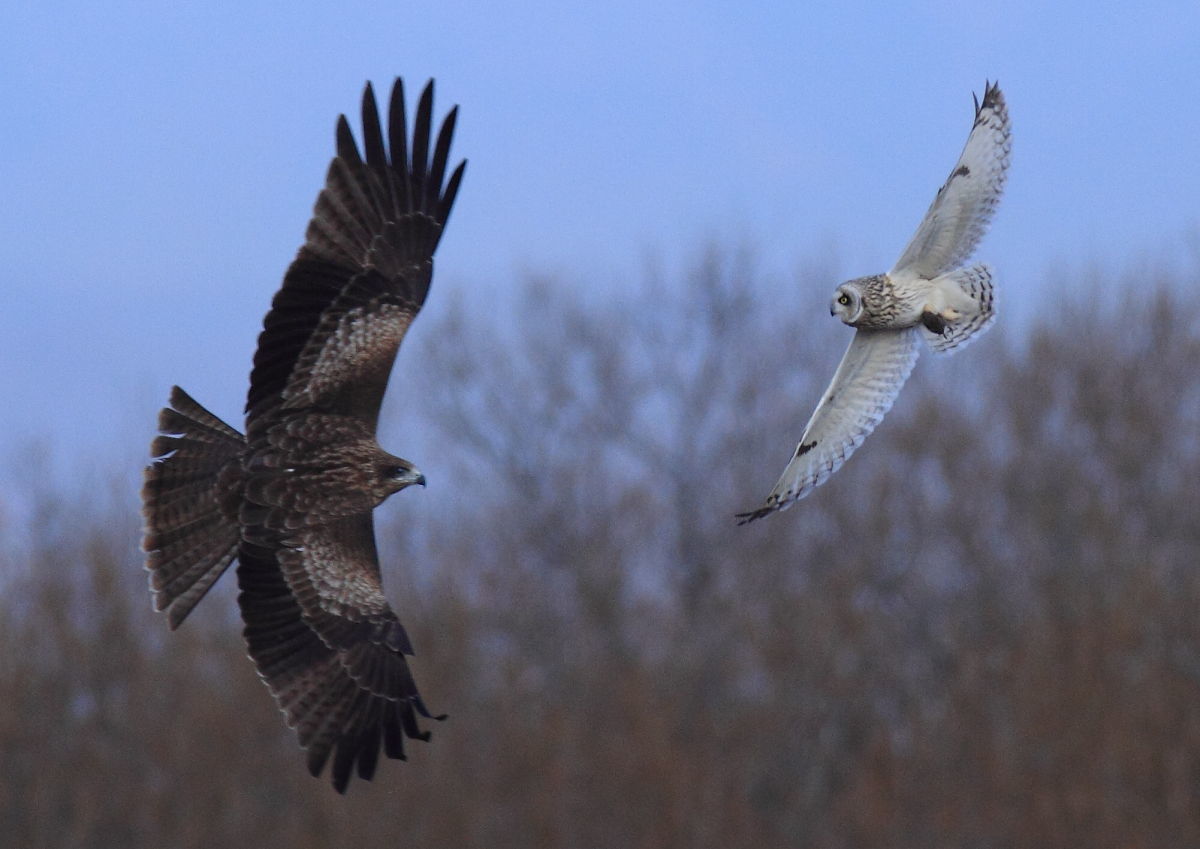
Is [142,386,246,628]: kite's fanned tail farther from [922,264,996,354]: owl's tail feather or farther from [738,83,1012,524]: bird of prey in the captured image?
[922,264,996,354]: owl's tail feather

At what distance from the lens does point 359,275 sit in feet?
24.7

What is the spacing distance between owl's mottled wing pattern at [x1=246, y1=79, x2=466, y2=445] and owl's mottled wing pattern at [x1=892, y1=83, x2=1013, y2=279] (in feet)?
6.23

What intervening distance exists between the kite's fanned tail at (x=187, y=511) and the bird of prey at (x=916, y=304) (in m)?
2.13

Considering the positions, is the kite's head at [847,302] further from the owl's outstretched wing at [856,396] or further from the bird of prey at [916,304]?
the owl's outstretched wing at [856,396]

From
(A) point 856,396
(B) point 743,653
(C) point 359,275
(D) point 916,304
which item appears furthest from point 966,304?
(B) point 743,653

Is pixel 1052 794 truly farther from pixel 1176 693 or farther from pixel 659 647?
pixel 659 647

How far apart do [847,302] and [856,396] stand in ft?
1.88

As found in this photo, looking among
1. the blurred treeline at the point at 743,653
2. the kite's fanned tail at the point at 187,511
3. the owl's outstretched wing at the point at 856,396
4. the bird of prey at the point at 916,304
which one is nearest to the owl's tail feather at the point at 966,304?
the bird of prey at the point at 916,304

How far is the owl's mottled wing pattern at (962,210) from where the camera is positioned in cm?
697

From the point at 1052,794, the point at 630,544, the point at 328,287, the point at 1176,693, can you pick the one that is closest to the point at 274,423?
the point at 328,287

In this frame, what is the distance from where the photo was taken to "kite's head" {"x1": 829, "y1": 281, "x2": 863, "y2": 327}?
688 centimetres

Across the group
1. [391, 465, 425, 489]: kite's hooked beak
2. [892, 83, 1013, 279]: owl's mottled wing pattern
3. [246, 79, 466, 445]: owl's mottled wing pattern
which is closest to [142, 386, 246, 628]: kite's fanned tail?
[246, 79, 466, 445]: owl's mottled wing pattern

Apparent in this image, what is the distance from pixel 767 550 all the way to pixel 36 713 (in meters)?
12.0

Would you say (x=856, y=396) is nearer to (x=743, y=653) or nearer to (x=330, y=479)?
(x=330, y=479)
